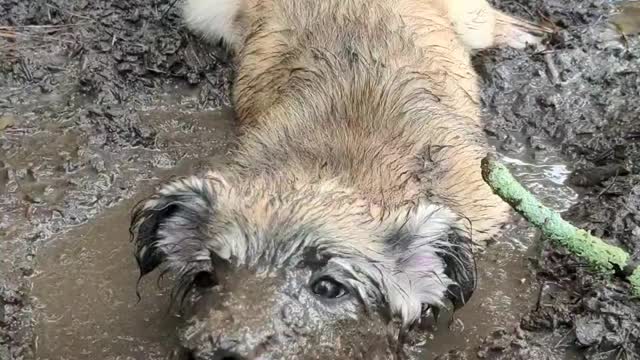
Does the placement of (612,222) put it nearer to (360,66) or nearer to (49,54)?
(360,66)

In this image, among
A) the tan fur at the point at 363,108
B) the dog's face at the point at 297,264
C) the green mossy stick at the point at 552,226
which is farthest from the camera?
the tan fur at the point at 363,108

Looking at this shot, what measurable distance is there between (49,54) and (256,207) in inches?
147

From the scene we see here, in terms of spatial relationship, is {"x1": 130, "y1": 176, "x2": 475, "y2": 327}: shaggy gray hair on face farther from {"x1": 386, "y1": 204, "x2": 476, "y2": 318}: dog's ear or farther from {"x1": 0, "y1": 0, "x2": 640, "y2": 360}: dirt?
{"x1": 0, "y1": 0, "x2": 640, "y2": 360}: dirt

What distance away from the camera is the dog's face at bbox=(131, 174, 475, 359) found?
376 cm

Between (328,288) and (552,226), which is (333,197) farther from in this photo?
(552,226)

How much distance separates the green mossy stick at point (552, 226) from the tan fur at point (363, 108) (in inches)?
18.5

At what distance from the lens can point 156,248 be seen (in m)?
4.73

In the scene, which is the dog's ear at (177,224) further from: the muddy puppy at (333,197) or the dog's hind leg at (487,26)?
the dog's hind leg at (487,26)

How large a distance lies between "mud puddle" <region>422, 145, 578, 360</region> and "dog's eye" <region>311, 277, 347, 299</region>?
47.5 inches

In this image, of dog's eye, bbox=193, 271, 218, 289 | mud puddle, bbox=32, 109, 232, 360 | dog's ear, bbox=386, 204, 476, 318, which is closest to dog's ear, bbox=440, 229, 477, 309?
dog's ear, bbox=386, 204, 476, 318

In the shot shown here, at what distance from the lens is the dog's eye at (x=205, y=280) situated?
407 centimetres

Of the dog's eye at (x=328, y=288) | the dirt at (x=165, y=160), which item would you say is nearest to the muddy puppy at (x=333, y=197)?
the dog's eye at (x=328, y=288)

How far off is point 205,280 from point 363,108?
163 centimetres

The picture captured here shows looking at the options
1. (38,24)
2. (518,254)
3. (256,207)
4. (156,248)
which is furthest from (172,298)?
(38,24)
